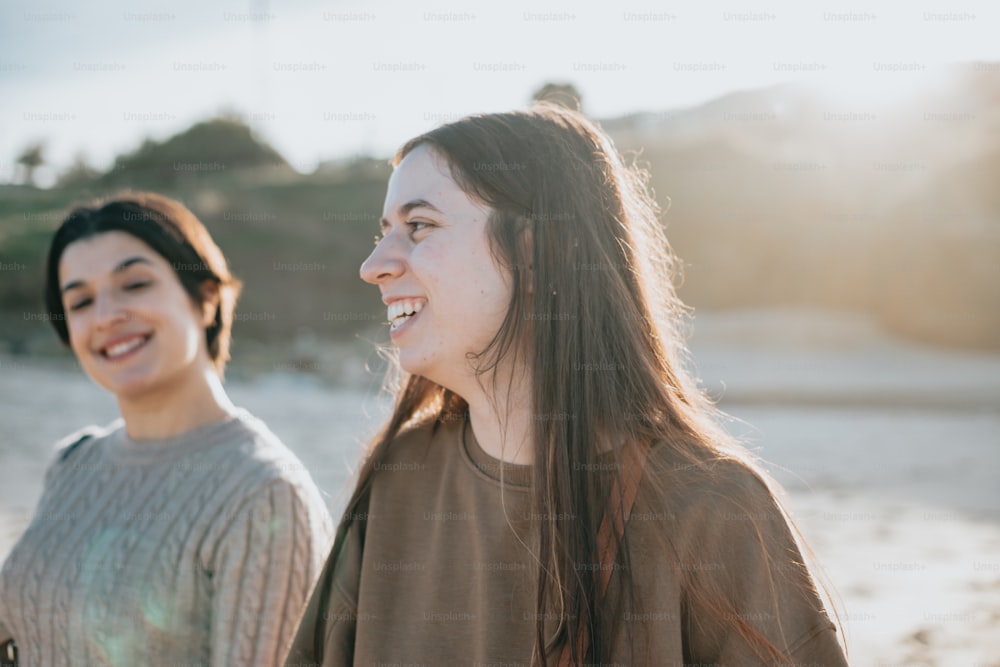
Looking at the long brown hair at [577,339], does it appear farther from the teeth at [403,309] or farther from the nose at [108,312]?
the nose at [108,312]

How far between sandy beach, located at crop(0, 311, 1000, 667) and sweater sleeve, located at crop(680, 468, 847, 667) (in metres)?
0.11

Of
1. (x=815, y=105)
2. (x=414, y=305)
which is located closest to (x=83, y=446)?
(x=414, y=305)

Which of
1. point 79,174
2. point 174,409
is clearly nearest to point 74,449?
point 174,409

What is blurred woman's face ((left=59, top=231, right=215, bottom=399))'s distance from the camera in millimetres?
2719

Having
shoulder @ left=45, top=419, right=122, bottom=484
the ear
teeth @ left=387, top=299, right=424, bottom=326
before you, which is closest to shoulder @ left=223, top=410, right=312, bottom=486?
the ear

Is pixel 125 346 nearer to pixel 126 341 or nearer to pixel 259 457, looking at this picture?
pixel 126 341

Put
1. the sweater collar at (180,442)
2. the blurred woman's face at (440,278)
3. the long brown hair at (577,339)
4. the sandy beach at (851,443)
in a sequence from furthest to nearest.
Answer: the sandy beach at (851,443) → the sweater collar at (180,442) → the blurred woman's face at (440,278) → the long brown hair at (577,339)

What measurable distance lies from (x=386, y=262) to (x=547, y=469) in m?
0.58

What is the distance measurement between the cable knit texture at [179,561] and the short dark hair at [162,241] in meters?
0.43

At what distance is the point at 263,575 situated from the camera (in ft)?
7.79

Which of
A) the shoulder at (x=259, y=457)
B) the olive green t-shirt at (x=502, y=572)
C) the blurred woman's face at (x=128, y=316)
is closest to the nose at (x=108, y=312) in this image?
the blurred woman's face at (x=128, y=316)

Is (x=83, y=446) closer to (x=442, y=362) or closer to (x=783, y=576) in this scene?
(x=442, y=362)

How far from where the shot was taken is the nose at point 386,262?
206cm

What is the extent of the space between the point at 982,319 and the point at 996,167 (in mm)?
5797
